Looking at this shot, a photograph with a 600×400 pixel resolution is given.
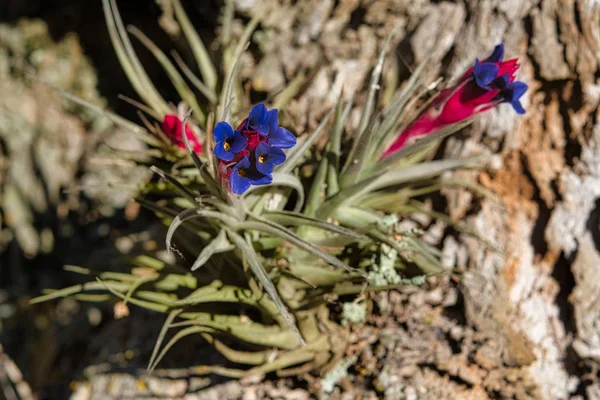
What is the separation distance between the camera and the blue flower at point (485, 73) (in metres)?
1.70

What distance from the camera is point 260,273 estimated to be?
1577 millimetres

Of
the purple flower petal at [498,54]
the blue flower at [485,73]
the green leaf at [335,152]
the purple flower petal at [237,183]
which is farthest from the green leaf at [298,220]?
the purple flower petal at [498,54]

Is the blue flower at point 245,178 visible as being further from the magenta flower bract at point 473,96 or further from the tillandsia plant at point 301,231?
the magenta flower bract at point 473,96

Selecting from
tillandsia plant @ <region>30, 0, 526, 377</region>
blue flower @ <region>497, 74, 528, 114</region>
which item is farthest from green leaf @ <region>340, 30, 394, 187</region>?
blue flower @ <region>497, 74, 528, 114</region>

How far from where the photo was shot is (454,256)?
88.7 inches

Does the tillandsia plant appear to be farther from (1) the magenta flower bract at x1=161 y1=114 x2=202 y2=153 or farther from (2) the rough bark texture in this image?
(2) the rough bark texture

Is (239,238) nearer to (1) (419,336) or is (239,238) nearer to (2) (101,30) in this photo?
(1) (419,336)

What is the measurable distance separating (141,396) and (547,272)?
186 cm

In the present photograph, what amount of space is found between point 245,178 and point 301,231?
0.61 metres

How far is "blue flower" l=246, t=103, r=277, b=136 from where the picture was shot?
4.42 ft

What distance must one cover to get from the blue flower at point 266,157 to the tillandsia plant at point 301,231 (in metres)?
0.27

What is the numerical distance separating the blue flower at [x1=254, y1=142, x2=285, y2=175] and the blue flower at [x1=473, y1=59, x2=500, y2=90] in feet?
Answer: 2.53

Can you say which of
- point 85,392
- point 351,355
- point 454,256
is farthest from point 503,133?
point 85,392

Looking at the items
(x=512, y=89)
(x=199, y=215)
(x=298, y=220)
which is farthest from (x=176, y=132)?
(x=512, y=89)
